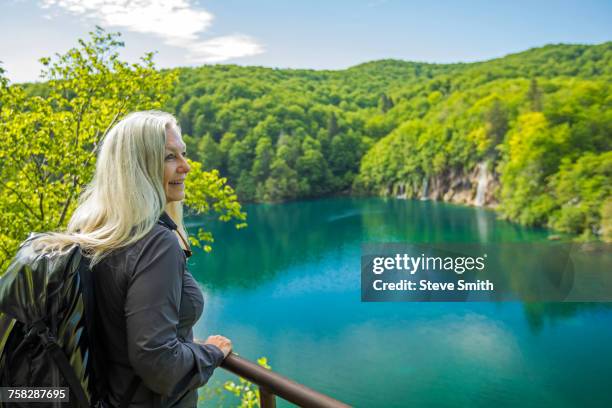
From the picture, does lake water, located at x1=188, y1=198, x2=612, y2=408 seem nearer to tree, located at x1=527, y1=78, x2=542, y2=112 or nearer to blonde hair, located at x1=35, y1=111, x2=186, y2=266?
blonde hair, located at x1=35, y1=111, x2=186, y2=266

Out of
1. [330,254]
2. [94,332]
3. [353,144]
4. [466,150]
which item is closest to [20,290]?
[94,332]

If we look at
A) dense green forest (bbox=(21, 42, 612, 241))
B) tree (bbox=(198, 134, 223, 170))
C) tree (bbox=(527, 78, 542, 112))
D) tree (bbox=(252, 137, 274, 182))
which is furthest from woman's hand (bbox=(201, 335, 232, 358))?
tree (bbox=(198, 134, 223, 170))

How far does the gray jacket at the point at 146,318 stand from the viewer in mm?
1122

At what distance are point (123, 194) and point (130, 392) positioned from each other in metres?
0.46

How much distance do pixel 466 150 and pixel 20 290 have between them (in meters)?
50.4

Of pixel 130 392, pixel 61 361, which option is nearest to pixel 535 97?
pixel 130 392

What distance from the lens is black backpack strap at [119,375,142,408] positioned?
1.21 meters

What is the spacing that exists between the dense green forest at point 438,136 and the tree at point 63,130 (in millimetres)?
15622

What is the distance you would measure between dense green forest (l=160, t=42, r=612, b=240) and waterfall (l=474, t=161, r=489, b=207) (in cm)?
16

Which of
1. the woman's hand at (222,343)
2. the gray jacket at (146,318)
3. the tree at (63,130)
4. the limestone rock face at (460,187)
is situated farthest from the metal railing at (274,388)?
the limestone rock face at (460,187)

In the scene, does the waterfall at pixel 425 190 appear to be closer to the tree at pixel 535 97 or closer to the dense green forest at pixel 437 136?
the dense green forest at pixel 437 136

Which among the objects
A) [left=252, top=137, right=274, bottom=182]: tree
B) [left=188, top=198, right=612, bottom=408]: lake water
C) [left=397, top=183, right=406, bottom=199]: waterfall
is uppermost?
[left=252, top=137, right=274, bottom=182]: tree

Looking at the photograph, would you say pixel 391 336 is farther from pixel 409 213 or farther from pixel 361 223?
pixel 409 213

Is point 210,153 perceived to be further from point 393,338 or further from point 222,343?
point 222,343
